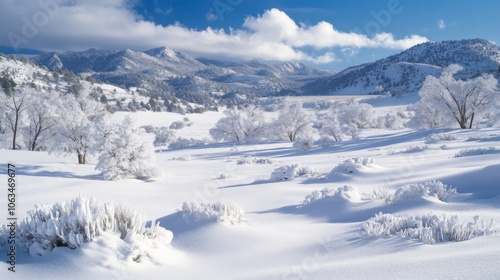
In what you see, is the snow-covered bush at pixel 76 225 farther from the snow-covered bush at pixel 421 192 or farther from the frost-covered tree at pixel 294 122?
the frost-covered tree at pixel 294 122

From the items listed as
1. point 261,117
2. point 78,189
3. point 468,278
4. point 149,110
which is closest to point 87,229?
point 468,278

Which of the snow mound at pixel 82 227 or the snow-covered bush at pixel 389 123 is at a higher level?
the snow-covered bush at pixel 389 123

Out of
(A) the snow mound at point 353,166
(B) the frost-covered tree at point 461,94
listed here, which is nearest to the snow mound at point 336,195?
(A) the snow mound at point 353,166

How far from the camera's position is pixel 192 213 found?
5.42 m

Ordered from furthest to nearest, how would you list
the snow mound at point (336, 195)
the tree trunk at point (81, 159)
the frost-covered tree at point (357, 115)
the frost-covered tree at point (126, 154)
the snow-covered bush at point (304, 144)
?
the frost-covered tree at point (357, 115), the snow-covered bush at point (304, 144), the tree trunk at point (81, 159), the frost-covered tree at point (126, 154), the snow mound at point (336, 195)

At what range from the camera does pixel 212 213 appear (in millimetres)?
5148

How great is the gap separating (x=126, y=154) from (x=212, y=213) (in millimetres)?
10573

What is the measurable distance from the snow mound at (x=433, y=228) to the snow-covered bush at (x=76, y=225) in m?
3.13

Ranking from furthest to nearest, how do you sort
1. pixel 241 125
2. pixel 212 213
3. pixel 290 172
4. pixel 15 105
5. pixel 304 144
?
pixel 241 125 < pixel 15 105 < pixel 304 144 < pixel 290 172 < pixel 212 213

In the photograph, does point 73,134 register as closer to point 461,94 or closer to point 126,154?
point 126,154

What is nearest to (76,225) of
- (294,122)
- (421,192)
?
(421,192)

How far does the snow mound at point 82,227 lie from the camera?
358 centimetres

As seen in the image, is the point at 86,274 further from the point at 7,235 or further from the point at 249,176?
the point at 249,176

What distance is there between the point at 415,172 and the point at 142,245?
908 cm
